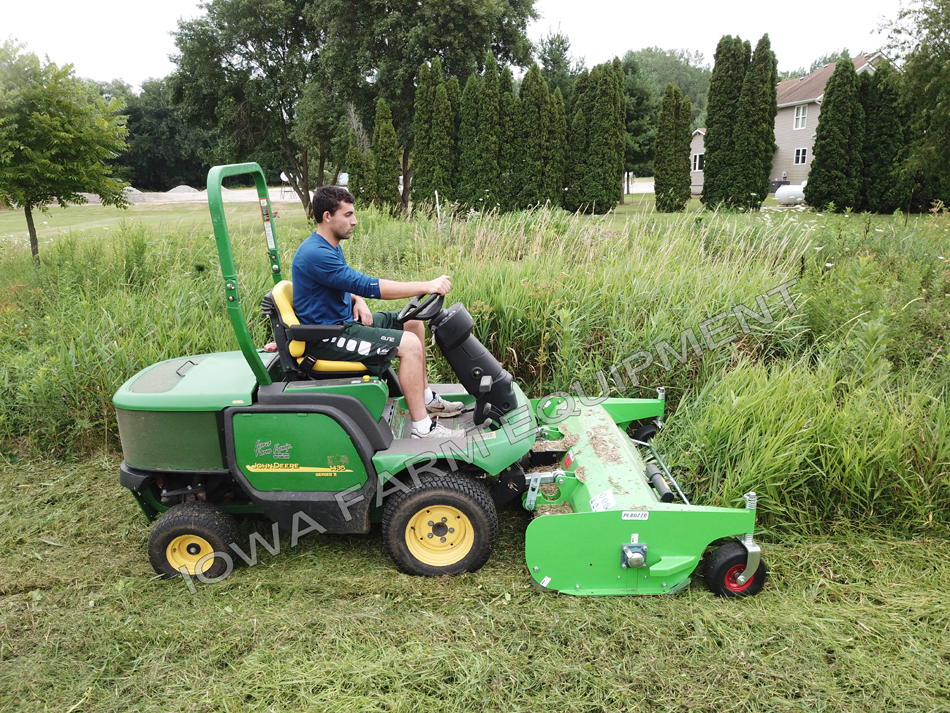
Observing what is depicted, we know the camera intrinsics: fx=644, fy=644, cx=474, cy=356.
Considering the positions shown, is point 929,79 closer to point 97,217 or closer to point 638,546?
point 638,546

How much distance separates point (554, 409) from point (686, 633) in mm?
1452

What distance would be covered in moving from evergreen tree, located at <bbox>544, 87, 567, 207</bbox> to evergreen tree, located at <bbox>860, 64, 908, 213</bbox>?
7.11 m

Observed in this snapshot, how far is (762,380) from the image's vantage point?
12.5ft

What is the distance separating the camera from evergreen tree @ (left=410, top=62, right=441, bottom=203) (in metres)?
15.6

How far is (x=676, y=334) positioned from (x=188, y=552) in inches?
127

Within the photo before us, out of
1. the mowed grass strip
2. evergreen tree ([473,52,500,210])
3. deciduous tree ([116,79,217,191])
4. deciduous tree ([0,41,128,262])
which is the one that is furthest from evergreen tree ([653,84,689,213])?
deciduous tree ([116,79,217,191])

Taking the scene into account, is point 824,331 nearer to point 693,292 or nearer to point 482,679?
point 693,292

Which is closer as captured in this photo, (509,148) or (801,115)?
(509,148)

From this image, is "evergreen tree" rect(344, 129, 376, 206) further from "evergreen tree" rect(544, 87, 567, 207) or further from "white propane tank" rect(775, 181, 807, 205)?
"white propane tank" rect(775, 181, 807, 205)

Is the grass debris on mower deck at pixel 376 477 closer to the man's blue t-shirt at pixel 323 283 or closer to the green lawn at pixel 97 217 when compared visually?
the man's blue t-shirt at pixel 323 283

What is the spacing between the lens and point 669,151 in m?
17.0

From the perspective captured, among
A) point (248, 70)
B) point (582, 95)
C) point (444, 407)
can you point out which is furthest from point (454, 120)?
point (444, 407)

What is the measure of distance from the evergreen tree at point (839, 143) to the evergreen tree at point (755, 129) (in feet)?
5.04

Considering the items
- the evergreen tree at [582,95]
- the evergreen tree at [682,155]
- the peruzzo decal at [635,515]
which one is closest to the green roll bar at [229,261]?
the peruzzo decal at [635,515]
